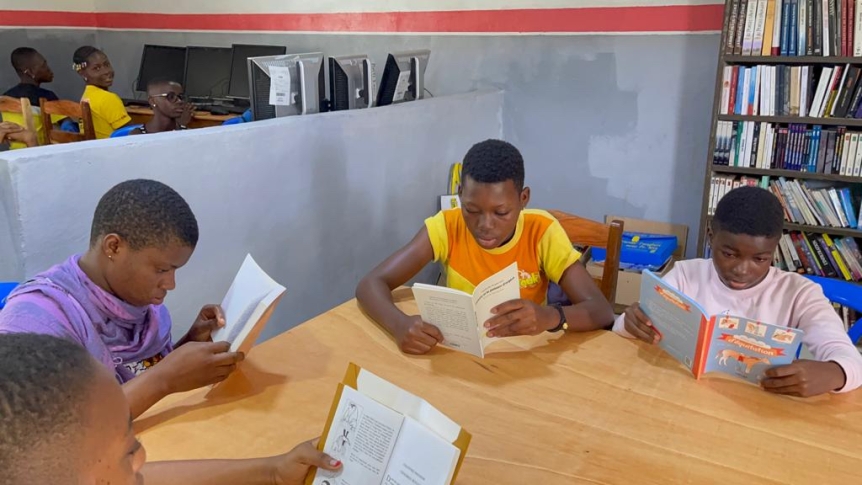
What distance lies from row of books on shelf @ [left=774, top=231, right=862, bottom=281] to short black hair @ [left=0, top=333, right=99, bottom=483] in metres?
3.09

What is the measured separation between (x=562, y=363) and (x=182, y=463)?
0.77 m

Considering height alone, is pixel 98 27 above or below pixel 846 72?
above

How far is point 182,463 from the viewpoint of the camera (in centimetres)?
96

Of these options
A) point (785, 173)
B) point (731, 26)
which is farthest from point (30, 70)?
point (785, 173)

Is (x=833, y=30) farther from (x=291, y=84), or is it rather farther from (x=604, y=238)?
(x=291, y=84)

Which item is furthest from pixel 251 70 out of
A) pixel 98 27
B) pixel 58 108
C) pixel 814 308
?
pixel 98 27

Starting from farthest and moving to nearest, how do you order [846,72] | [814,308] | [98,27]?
1. [98,27]
2. [846,72]
3. [814,308]

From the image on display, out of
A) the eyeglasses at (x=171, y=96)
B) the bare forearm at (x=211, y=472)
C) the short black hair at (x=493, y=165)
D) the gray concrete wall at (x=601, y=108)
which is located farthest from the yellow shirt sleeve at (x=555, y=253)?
the eyeglasses at (x=171, y=96)

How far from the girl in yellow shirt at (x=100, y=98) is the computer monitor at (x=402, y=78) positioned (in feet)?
5.75

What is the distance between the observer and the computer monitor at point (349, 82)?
276 cm

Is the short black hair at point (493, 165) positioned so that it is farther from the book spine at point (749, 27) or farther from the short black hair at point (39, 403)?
the book spine at point (749, 27)

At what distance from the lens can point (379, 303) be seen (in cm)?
156

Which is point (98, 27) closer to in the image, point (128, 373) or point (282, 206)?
point (282, 206)

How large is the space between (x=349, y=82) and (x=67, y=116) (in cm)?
172
